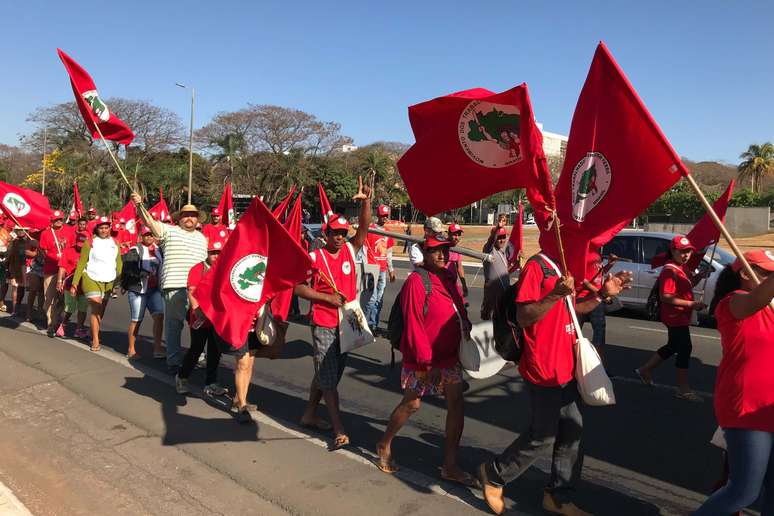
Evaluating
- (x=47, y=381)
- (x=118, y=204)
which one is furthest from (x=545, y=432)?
(x=118, y=204)

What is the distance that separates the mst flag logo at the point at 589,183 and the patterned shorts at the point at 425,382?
4.18ft

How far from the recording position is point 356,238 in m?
5.30

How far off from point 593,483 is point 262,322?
2.80m

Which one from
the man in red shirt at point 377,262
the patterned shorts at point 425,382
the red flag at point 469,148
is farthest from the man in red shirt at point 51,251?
the patterned shorts at point 425,382

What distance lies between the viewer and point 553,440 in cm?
353

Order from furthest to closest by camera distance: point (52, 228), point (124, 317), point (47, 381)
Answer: point (124, 317) → point (52, 228) → point (47, 381)

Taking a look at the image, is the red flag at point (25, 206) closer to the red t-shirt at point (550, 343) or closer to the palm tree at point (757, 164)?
the red t-shirt at point (550, 343)

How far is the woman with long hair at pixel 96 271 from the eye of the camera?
786cm

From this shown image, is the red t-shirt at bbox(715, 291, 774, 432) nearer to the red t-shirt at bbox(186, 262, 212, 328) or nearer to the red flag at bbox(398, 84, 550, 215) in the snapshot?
the red flag at bbox(398, 84, 550, 215)

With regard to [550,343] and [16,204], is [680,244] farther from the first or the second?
[16,204]

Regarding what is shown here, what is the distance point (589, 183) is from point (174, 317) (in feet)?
15.5

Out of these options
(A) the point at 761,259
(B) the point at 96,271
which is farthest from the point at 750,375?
(B) the point at 96,271

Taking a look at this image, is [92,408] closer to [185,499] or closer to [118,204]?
[185,499]

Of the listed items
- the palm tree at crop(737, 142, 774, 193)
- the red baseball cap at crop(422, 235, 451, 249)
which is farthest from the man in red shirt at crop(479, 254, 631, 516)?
the palm tree at crop(737, 142, 774, 193)
